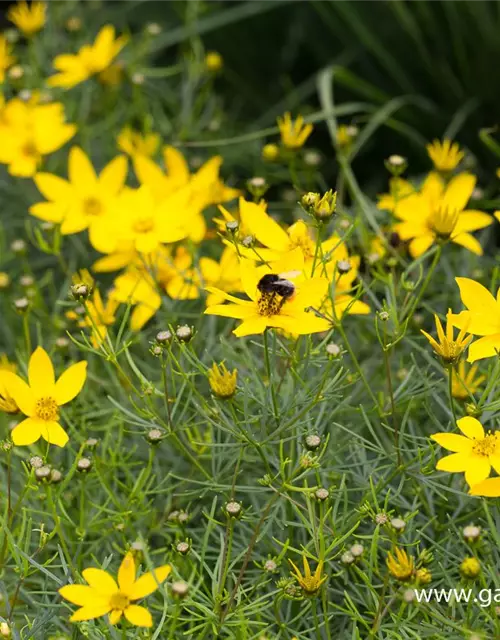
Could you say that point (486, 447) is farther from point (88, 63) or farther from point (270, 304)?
point (88, 63)

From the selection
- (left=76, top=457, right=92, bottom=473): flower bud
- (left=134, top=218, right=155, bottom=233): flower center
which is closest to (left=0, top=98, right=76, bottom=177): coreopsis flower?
(left=134, top=218, right=155, bottom=233): flower center

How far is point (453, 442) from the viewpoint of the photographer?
0.74 metres

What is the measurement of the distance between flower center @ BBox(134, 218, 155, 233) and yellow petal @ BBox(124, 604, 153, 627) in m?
0.53

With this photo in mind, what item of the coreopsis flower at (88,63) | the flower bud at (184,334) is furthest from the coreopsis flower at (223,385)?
the coreopsis flower at (88,63)

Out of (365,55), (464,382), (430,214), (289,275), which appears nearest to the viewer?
(289,275)

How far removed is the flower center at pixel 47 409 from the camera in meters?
0.86

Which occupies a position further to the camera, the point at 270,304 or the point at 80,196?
the point at 80,196

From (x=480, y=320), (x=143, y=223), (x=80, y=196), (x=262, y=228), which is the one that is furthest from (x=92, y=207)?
(x=480, y=320)

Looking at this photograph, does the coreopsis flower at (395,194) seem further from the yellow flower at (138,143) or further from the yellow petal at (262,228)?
the yellow flower at (138,143)

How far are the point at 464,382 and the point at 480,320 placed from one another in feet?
0.49

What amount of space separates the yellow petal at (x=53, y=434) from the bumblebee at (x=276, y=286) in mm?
230

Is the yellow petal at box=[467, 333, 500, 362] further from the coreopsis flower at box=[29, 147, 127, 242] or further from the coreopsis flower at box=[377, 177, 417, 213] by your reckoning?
the coreopsis flower at box=[29, 147, 127, 242]

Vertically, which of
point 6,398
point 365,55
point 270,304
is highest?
point 270,304

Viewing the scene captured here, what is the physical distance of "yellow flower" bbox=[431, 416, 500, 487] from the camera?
0.72 meters
